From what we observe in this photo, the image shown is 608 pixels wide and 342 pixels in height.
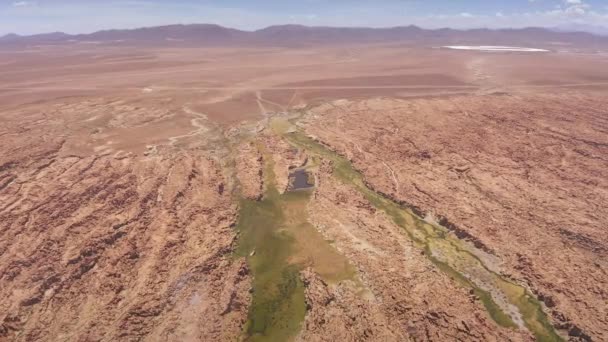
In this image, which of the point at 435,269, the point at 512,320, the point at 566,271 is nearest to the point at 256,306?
the point at 435,269

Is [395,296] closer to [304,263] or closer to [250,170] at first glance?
[304,263]

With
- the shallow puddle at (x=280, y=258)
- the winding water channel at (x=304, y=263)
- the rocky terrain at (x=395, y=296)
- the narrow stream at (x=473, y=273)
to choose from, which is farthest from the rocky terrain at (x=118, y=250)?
the narrow stream at (x=473, y=273)

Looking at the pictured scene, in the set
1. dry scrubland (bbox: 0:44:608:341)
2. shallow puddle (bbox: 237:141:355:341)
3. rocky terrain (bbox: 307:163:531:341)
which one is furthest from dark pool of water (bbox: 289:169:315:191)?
rocky terrain (bbox: 307:163:531:341)

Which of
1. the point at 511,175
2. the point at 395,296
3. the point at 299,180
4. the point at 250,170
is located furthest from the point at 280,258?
the point at 511,175

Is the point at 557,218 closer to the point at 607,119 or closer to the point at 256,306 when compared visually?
the point at 256,306

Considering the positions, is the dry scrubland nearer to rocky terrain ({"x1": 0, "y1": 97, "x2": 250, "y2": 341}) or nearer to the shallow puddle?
rocky terrain ({"x1": 0, "y1": 97, "x2": 250, "y2": 341})

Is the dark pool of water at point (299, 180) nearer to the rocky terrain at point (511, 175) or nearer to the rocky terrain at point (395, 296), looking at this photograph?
the rocky terrain at point (511, 175)
